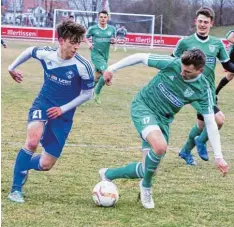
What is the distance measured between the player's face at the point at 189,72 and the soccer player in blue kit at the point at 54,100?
32.6 inches

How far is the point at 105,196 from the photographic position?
535 cm

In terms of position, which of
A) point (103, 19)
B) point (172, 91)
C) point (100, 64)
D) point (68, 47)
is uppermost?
point (68, 47)

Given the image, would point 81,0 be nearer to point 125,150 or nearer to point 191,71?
point 125,150

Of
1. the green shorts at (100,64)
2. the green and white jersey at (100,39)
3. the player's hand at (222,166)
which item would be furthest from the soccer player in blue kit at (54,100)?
the green and white jersey at (100,39)

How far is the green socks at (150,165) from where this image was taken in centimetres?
532

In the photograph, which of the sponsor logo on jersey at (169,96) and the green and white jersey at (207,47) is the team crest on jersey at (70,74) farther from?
the green and white jersey at (207,47)

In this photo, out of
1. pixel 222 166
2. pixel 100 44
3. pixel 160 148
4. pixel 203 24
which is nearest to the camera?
pixel 222 166

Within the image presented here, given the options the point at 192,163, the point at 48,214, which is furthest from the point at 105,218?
the point at 192,163

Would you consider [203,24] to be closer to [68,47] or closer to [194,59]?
[194,59]

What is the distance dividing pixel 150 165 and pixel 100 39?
30.5 feet

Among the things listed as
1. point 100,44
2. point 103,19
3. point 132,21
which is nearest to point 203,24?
point 103,19

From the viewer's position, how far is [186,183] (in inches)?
258

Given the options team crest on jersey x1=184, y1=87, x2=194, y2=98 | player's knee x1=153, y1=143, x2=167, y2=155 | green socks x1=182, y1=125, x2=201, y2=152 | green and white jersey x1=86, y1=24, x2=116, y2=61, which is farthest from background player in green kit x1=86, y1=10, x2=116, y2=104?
player's knee x1=153, y1=143, x2=167, y2=155

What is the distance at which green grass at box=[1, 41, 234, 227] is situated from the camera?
16.5ft
